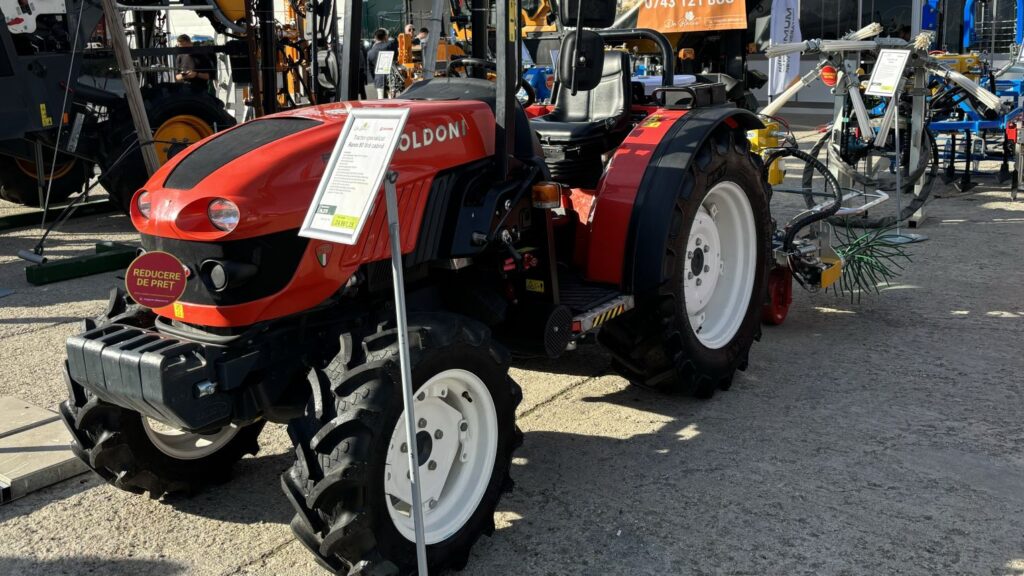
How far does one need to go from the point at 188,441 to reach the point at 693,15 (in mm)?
9962

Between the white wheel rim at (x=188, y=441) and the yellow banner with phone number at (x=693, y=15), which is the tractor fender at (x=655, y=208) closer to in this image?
the white wheel rim at (x=188, y=441)

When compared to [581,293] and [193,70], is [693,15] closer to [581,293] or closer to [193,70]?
[193,70]

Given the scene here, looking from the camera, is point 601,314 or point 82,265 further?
point 82,265

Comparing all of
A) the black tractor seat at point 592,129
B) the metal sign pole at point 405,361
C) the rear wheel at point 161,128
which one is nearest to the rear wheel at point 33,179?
the rear wheel at point 161,128

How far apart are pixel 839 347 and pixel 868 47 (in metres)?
3.40

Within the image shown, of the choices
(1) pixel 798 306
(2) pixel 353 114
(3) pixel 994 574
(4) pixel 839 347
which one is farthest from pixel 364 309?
(1) pixel 798 306

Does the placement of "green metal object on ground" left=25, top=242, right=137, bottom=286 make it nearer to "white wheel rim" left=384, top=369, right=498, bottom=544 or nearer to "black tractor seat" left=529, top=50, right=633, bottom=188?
"black tractor seat" left=529, top=50, right=633, bottom=188

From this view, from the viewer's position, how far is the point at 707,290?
459 cm

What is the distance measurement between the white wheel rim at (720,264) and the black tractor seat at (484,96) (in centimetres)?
101

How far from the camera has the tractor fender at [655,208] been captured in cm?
395

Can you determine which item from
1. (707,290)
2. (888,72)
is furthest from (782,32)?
(707,290)

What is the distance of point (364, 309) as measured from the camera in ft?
10.6

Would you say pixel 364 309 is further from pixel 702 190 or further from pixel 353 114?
pixel 702 190

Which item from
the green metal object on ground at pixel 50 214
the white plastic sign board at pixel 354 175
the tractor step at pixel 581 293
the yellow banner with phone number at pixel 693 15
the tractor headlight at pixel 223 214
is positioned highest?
the yellow banner with phone number at pixel 693 15
